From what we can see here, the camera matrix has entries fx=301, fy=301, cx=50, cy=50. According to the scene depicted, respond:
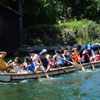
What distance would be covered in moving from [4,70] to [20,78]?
33.0 inches

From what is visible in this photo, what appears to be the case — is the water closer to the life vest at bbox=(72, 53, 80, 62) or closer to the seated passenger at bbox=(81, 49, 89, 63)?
the life vest at bbox=(72, 53, 80, 62)

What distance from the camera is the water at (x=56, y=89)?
432 inches

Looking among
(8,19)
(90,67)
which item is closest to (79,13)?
(8,19)

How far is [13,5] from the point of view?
100ft

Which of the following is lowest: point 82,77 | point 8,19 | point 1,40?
point 82,77

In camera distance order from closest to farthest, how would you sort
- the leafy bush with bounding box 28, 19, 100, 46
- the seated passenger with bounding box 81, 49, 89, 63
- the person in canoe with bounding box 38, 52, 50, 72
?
the person in canoe with bounding box 38, 52, 50, 72 < the seated passenger with bounding box 81, 49, 89, 63 < the leafy bush with bounding box 28, 19, 100, 46

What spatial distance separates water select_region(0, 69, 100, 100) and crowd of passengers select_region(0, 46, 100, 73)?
77 cm

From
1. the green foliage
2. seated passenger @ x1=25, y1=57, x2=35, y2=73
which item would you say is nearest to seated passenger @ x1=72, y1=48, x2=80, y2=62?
seated passenger @ x1=25, y1=57, x2=35, y2=73

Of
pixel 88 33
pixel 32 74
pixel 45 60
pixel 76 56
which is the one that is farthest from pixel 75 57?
pixel 88 33

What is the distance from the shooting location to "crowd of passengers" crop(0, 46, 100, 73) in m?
14.2

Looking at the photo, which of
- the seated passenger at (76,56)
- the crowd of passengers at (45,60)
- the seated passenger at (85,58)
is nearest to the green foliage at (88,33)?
the crowd of passengers at (45,60)

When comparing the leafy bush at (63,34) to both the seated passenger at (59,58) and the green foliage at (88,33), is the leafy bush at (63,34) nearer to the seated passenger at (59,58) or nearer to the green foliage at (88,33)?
the green foliage at (88,33)

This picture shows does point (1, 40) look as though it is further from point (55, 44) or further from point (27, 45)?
point (55, 44)

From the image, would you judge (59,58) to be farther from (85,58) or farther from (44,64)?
(85,58)
